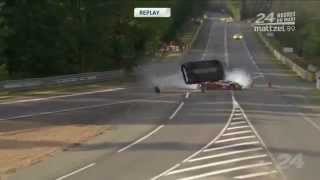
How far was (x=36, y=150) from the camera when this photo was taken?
27281mm

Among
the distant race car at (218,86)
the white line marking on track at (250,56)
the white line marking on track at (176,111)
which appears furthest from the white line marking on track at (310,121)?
the white line marking on track at (250,56)

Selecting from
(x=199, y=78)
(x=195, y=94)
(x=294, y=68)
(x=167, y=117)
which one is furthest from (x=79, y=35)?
(x=167, y=117)

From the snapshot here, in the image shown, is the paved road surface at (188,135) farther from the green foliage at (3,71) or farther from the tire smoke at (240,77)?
the green foliage at (3,71)

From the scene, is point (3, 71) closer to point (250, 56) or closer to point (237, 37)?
point (250, 56)

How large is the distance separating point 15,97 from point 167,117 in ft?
58.6

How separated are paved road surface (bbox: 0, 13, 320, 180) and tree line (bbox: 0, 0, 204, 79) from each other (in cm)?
1217

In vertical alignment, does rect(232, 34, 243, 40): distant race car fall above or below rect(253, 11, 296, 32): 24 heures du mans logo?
below

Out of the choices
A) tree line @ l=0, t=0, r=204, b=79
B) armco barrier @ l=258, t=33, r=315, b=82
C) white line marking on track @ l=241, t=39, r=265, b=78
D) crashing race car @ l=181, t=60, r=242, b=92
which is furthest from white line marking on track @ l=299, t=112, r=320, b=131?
white line marking on track @ l=241, t=39, r=265, b=78

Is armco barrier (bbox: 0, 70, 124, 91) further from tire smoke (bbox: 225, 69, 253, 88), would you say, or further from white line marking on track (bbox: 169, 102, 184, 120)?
white line marking on track (bbox: 169, 102, 184, 120)

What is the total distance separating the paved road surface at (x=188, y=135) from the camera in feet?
69.3

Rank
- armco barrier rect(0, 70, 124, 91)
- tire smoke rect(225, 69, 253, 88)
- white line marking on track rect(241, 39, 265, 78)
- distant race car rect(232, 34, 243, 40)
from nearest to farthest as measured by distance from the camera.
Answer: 1. armco barrier rect(0, 70, 124, 91)
2. tire smoke rect(225, 69, 253, 88)
3. white line marking on track rect(241, 39, 265, 78)
4. distant race car rect(232, 34, 243, 40)

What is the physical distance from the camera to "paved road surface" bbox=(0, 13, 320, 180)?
21.1m

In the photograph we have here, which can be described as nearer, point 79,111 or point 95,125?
point 95,125

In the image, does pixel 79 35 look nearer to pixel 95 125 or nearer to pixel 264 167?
pixel 95 125
